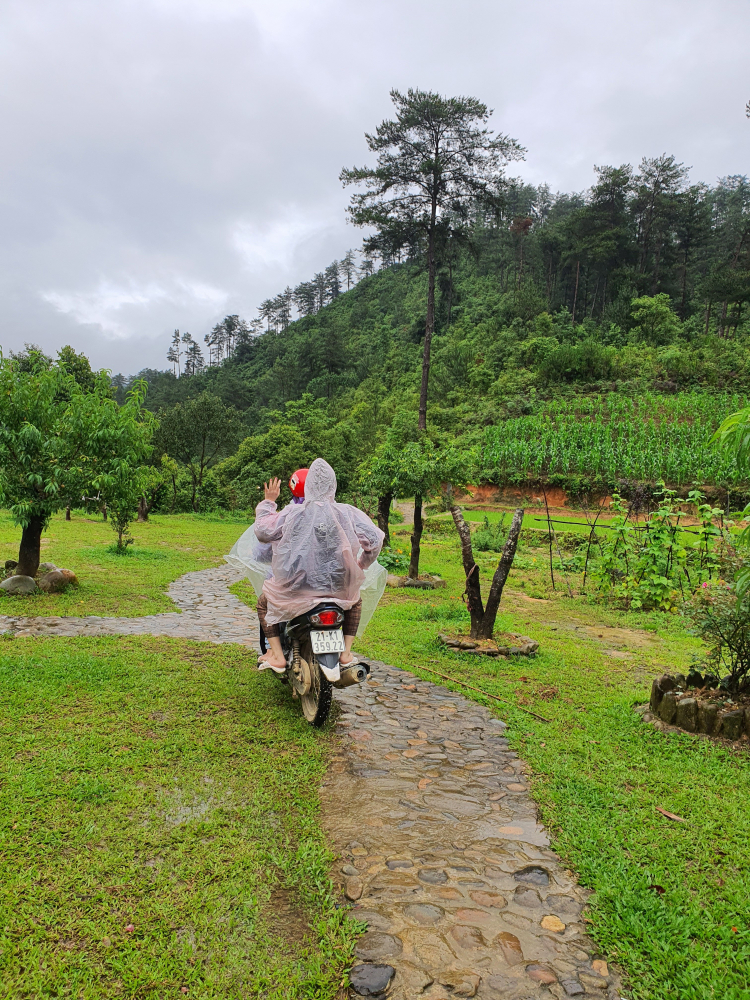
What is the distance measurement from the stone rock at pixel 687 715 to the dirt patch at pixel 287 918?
303 centimetres

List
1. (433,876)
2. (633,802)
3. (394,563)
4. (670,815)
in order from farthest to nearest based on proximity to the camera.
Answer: (394,563) → (633,802) → (670,815) → (433,876)

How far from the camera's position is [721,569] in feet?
15.5

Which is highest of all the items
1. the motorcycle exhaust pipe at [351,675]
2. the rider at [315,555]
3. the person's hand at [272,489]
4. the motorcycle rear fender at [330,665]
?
the person's hand at [272,489]

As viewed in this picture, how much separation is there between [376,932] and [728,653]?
10.8ft

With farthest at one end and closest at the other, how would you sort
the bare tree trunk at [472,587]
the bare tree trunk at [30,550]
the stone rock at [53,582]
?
the stone rock at [53,582] < the bare tree trunk at [30,550] < the bare tree trunk at [472,587]

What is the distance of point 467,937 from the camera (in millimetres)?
2180

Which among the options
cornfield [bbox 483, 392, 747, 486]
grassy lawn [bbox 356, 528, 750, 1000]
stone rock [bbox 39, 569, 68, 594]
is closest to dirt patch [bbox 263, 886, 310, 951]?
grassy lawn [bbox 356, 528, 750, 1000]

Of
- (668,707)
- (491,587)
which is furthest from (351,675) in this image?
(491,587)

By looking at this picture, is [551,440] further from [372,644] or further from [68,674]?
[68,674]

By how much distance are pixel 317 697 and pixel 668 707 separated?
256 centimetres

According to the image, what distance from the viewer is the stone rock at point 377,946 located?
2082 mm

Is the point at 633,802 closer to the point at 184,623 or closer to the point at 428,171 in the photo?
the point at 184,623

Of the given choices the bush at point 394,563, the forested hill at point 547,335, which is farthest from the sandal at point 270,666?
the forested hill at point 547,335

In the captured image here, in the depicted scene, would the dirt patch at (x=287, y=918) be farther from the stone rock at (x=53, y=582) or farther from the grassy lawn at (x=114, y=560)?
the stone rock at (x=53, y=582)
